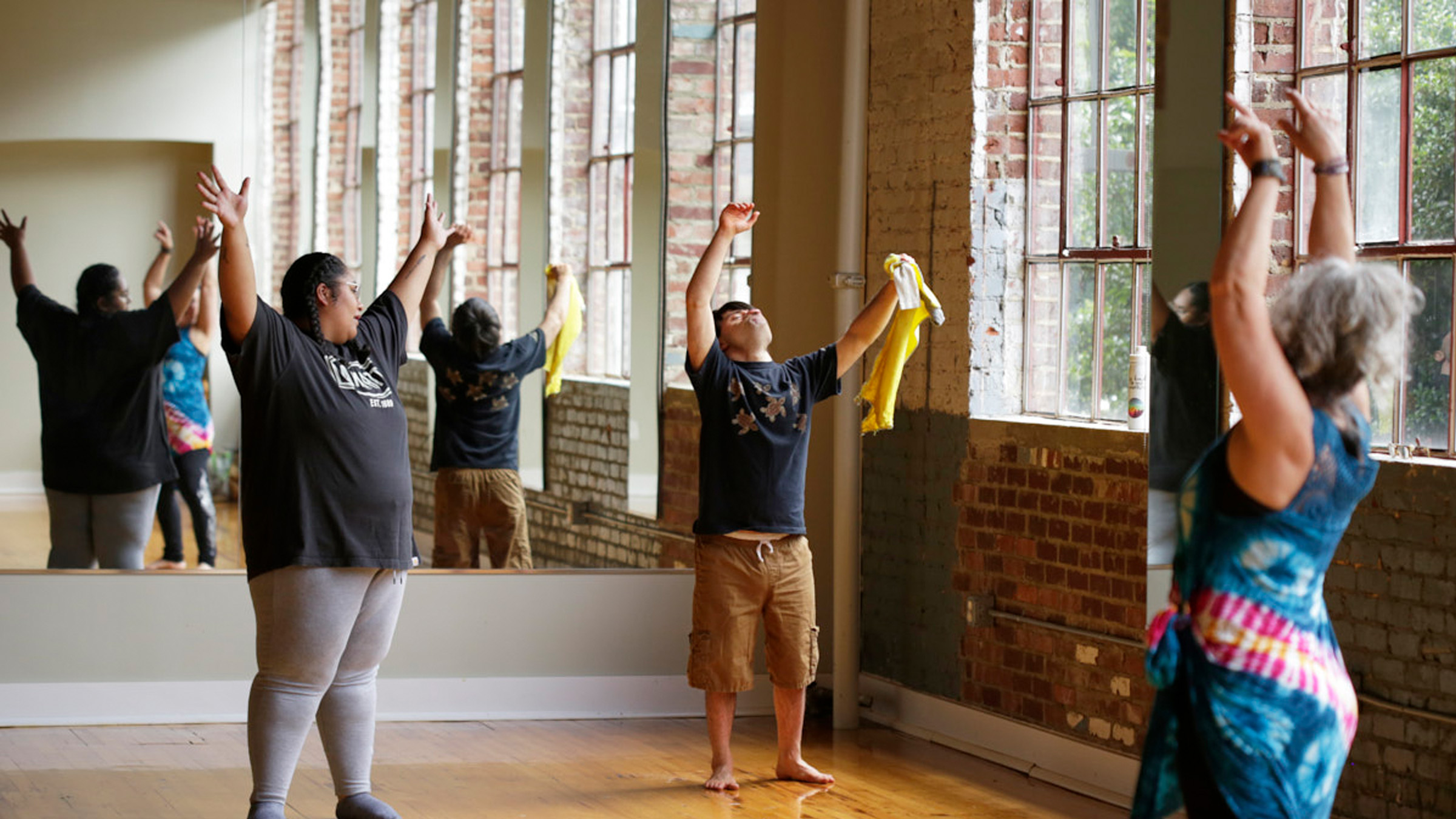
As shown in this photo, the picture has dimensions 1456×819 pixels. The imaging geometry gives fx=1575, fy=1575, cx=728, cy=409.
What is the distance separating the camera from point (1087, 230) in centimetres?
541

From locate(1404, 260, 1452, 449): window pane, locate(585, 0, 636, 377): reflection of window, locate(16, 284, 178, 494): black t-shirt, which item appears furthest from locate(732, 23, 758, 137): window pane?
locate(1404, 260, 1452, 449): window pane

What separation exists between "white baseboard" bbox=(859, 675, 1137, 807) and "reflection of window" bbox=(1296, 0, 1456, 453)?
1.37 metres

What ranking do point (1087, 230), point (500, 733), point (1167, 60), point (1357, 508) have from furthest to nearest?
1. point (500, 733)
2. point (1087, 230)
3. point (1167, 60)
4. point (1357, 508)

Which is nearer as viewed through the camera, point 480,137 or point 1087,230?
point 1087,230

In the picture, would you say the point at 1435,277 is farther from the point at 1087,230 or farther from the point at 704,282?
the point at 704,282

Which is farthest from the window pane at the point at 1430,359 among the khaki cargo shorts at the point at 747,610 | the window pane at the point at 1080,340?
the khaki cargo shorts at the point at 747,610

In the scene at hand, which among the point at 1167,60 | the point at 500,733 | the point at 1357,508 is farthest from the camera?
the point at 500,733

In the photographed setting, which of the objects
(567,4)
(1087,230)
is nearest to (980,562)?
(1087,230)

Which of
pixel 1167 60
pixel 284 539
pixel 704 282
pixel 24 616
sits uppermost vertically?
pixel 1167 60

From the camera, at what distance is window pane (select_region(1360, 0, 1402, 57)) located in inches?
170

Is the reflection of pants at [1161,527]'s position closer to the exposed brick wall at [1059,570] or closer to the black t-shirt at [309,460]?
the exposed brick wall at [1059,570]

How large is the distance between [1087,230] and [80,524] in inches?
147

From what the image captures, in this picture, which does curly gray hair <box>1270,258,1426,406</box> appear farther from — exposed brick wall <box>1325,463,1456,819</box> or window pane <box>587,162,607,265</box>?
window pane <box>587,162,607,265</box>

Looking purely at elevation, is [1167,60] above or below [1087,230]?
above
